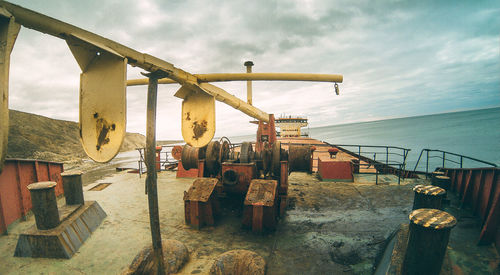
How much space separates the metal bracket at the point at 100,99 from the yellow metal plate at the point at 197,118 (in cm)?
136

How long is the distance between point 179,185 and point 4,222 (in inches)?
197

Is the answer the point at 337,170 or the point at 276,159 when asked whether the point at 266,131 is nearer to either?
the point at 337,170

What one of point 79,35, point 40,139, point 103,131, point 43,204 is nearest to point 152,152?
point 103,131

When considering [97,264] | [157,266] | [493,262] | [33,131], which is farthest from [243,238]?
[33,131]

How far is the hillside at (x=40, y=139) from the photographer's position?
25.0 metres

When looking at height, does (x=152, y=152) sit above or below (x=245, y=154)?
above

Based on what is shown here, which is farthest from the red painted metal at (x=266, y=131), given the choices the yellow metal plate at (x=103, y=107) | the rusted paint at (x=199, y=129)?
the yellow metal plate at (x=103, y=107)

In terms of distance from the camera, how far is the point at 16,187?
5.57 metres

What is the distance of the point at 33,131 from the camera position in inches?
1357

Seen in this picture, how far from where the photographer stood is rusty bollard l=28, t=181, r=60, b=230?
410 cm

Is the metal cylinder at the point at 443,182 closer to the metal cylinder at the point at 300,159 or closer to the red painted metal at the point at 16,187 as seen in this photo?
the metal cylinder at the point at 300,159

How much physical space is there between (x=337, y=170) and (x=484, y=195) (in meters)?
5.15

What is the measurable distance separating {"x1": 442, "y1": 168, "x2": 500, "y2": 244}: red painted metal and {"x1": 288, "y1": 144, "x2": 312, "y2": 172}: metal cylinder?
12.9ft

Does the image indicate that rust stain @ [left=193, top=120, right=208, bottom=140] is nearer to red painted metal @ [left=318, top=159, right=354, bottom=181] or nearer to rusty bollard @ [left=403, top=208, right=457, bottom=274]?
rusty bollard @ [left=403, top=208, right=457, bottom=274]
